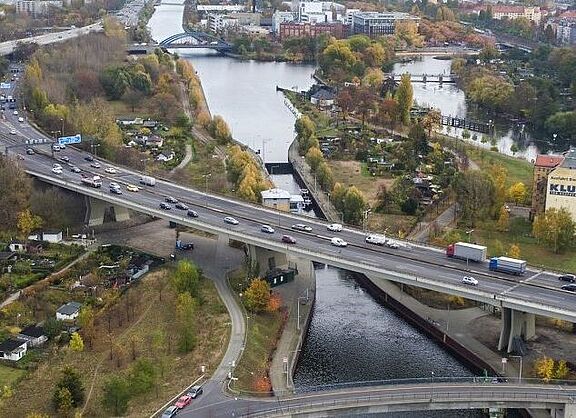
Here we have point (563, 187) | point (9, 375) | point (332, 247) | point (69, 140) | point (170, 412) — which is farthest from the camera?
point (69, 140)

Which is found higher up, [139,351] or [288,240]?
[288,240]

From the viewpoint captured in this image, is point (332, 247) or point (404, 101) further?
point (404, 101)

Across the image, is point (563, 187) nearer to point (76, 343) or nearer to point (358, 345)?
point (358, 345)

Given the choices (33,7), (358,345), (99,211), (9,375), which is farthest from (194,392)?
(33,7)

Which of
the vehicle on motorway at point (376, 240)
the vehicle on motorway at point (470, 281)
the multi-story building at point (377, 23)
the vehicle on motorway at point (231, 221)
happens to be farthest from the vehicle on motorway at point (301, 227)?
the multi-story building at point (377, 23)

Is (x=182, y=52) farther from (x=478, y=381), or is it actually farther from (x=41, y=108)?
(x=478, y=381)

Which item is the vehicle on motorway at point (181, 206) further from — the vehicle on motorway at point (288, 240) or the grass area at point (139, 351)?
the vehicle on motorway at point (288, 240)

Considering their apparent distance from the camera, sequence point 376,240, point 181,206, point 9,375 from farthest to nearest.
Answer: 1. point 181,206
2. point 376,240
3. point 9,375

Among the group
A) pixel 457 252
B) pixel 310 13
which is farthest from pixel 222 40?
pixel 457 252
